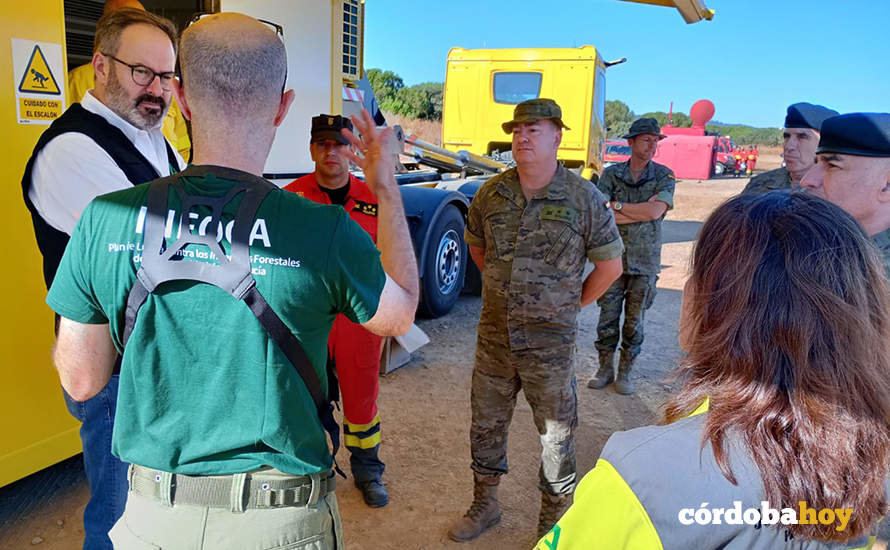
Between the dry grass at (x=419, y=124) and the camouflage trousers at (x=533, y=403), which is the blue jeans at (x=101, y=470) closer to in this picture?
the camouflage trousers at (x=533, y=403)

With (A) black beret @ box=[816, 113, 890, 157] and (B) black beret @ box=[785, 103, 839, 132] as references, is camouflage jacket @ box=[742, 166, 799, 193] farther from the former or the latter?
(A) black beret @ box=[816, 113, 890, 157]

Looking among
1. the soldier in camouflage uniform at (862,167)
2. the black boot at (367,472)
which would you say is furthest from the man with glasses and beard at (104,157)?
the soldier in camouflage uniform at (862,167)

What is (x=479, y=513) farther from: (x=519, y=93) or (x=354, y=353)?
(x=519, y=93)

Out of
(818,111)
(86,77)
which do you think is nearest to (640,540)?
(86,77)

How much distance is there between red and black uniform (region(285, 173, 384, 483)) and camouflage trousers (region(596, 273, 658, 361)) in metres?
2.29

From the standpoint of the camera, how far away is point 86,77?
2.82 meters

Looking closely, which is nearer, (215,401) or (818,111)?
(215,401)

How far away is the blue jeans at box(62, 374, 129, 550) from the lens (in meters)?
1.88

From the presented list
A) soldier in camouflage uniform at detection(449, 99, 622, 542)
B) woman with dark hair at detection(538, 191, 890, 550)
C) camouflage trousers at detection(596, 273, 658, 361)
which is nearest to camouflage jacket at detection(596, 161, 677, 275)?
camouflage trousers at detection(596, 273, 658, 361)

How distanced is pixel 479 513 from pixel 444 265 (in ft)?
11.1

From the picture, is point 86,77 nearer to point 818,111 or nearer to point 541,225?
point 541,225

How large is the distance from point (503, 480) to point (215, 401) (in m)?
2.56

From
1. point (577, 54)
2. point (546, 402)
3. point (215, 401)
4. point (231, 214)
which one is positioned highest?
point (577, 54)

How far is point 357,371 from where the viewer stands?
3.12 meters
